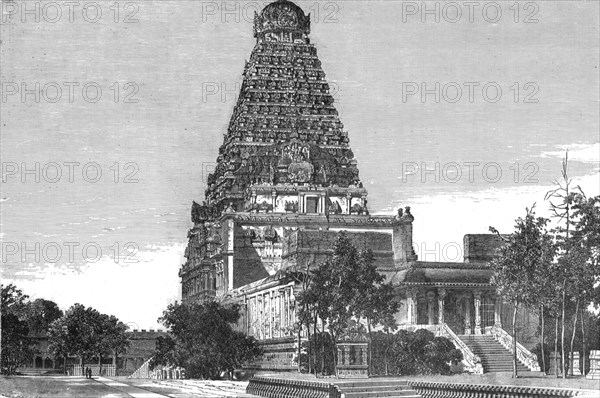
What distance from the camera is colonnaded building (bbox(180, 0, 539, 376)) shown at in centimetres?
6525

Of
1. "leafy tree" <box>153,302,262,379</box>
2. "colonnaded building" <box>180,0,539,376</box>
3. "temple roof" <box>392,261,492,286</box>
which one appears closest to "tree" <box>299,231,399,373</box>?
"colonnaded building" <box>180,0,539,376</box>

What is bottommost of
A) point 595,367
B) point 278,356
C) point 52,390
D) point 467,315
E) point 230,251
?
point 52,390

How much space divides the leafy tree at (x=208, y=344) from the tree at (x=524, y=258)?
62.7ft

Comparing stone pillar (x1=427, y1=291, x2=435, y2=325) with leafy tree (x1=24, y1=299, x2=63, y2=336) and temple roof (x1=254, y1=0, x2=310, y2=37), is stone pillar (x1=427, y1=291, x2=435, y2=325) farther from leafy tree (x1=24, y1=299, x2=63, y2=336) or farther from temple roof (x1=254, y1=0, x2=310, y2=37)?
temple roof (x1=254, y1=0, x2=310, y2=37)

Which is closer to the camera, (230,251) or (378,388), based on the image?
(378,388)

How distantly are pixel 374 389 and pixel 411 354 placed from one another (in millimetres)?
17702

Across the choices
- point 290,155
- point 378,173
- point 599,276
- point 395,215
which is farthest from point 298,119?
point 599,276

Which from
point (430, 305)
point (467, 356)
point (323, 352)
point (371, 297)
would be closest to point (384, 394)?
point (323, 352)

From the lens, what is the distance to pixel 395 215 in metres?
70.2

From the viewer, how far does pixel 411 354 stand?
5741 centimetres

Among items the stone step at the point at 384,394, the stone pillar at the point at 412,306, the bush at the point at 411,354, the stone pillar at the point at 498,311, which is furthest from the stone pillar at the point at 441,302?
the stone step at the point at 384,394

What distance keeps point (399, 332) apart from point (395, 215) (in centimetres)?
1260

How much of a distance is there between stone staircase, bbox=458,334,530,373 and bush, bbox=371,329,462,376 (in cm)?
185

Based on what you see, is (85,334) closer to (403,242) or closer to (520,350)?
(403,242)
